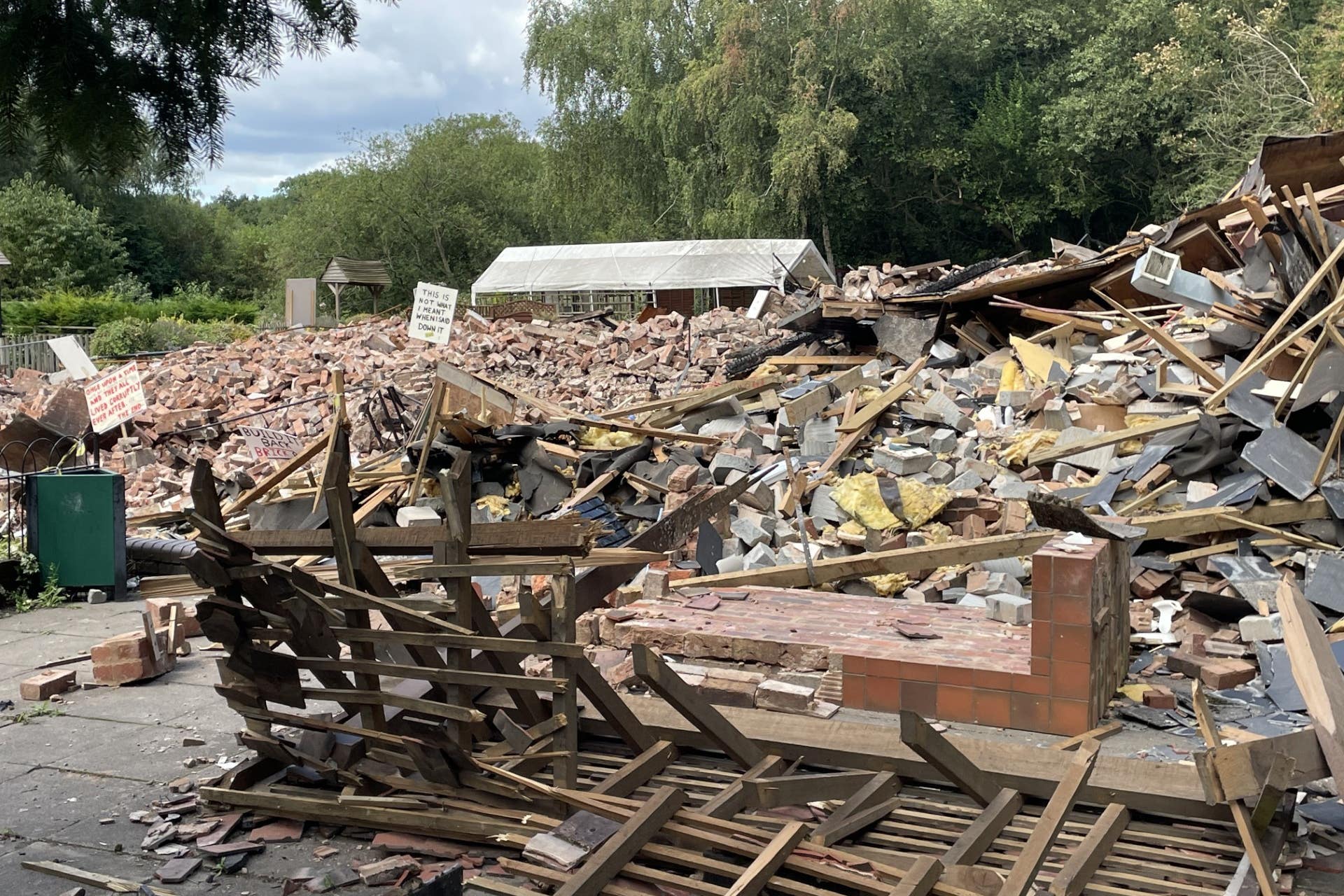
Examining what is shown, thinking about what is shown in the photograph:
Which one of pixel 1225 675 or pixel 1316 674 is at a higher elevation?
pixel 1316 674

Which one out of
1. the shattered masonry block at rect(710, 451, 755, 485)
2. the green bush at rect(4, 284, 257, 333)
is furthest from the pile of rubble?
the green bush at rect(4, 284, 257, 333)

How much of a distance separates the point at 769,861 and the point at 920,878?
491mm

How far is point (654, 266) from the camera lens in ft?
107

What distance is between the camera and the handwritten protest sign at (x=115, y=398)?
10.4 metres

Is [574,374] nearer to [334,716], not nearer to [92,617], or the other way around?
[92,617]

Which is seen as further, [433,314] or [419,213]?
[419,213]

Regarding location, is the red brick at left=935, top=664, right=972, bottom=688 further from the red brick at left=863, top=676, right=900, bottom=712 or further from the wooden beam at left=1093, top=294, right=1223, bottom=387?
the wooden beam at left=1093, top=294, right=1223, bottom=387

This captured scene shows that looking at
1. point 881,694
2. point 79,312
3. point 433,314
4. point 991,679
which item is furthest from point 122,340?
Answer: point 991,679

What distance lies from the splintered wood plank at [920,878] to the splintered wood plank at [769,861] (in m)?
0.40

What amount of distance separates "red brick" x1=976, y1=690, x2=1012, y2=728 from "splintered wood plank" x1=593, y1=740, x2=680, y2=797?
1.62 meters

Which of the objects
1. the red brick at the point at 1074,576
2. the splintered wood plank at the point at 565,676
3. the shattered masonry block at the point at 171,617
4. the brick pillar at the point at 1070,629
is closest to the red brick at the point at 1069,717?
the brick pillar at the point at 1070,629

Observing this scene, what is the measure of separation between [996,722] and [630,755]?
5.97 ft

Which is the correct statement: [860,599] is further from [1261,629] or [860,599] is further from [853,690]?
[1261,629]

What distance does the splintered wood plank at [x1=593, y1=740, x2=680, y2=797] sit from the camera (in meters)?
4.18
